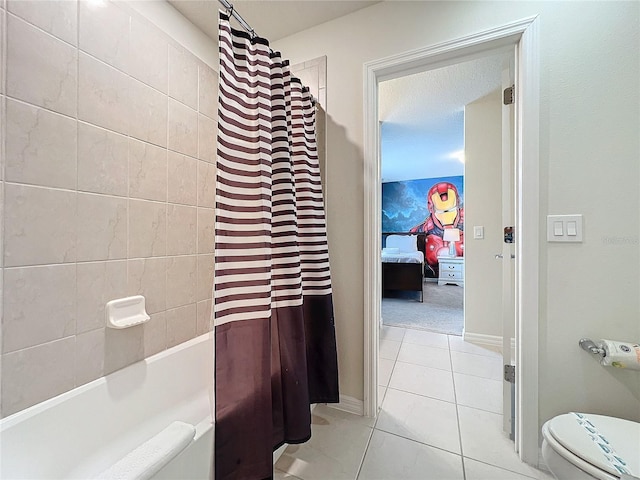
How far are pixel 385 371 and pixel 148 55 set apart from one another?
2.52 meters

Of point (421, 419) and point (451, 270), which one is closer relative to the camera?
point (421, 419)

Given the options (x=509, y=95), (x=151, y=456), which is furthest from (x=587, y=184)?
(x=151, y=456)

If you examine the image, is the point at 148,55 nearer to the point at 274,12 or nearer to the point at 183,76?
the point at 183,76

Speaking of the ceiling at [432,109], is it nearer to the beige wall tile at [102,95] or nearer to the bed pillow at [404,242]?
the bed pillow at [404,242]

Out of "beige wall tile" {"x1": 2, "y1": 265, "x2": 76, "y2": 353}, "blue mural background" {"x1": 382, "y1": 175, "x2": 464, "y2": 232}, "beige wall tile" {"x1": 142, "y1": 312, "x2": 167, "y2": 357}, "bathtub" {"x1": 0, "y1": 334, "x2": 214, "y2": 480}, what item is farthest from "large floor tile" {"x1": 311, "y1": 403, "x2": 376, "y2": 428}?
"blue mural background" {"x1": 382, "y1": 175, "x2": 464, "y2": 232}

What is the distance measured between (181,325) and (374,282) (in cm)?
114

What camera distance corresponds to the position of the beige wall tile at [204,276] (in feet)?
5.33

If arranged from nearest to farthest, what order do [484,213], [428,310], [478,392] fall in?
[478,392], [484,213], [428,310]

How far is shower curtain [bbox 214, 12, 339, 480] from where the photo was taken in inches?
39.4

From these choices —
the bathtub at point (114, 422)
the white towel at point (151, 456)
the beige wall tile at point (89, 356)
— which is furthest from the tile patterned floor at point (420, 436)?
the beige wall tile at point (89, 356)

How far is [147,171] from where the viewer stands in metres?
1.34

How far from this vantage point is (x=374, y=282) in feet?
5.39

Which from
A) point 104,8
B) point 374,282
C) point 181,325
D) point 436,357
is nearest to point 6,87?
point 104,8

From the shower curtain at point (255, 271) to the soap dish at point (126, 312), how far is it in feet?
1.72
